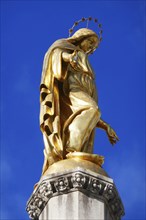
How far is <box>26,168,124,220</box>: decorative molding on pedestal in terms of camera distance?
1936 cm

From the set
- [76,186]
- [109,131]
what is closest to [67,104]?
[109,131]

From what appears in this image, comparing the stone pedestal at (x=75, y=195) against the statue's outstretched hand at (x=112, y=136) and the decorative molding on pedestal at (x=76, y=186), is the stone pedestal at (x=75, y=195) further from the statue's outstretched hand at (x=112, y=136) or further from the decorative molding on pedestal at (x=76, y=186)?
the statue's outstretched hand at (x=112, y=136)

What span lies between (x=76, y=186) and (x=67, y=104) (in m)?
2.54

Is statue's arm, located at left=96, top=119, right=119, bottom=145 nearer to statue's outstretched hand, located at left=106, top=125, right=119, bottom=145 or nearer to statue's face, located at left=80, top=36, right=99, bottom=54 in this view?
statue's outstretched hand, located at left=106, top=125, right=119, bottom=145

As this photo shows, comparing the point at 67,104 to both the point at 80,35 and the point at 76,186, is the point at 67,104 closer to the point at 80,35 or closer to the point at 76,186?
the point at 80,35

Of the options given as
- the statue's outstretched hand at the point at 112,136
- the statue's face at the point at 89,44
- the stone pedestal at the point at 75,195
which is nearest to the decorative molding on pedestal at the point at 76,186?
the stone pedestal at the point at 75,195

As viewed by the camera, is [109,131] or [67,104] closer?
[67,104]

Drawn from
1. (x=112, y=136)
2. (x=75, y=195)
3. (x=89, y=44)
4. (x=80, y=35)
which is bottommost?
(x=75, y=195)

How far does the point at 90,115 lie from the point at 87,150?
0.71 m

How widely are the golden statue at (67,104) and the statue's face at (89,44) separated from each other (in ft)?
0.55

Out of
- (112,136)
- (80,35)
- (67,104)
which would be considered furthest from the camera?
(80,35)

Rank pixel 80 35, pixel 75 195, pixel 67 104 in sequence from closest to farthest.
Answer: pixel 75 195, pixel 67 104, pixel 80 35

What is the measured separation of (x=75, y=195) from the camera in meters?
19.2

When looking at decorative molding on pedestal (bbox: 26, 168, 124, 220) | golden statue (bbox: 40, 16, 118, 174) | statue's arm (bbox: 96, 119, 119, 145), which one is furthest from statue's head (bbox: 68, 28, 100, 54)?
decorative molding on pedestal (bbox: 26, 168, 124, 220)
